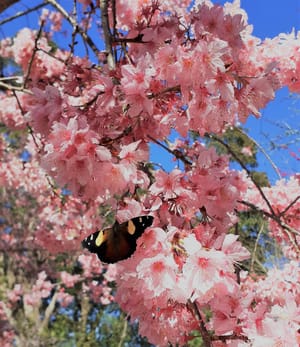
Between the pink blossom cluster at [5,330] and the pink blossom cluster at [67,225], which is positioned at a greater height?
the pink blossom cluster at [67,225]

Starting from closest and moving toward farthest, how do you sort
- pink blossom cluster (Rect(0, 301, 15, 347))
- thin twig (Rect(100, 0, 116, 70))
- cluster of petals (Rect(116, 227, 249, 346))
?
cluster of petals (Rect(116, 227, 249, 346))
thin twig (Rect(100, 0, 116, 70))
pink blossom cluster (Rect(0, 301, 15, 347))

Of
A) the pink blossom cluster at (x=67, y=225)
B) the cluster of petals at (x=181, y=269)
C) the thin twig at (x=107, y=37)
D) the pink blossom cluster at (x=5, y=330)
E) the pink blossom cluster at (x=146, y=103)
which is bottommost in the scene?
the pink blossom cluster at (x=5, y=330)

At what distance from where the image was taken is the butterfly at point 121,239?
3.79ft

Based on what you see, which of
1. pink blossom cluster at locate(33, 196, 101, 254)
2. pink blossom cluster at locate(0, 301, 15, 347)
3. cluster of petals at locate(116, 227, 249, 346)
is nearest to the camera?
cluster of petals at locate(116, 227, 249, 346)

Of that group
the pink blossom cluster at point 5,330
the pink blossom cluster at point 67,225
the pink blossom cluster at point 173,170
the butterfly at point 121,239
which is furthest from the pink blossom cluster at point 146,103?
the pink blossom cluster at point 5,330

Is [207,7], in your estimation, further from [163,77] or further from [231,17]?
[163,77]

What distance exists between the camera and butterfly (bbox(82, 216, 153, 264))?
116 centimetres

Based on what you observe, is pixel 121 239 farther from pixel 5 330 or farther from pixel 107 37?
pixel 5 330

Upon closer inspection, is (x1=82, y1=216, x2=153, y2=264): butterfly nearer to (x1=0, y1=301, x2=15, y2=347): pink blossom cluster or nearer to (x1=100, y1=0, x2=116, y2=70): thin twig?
(x1=100, y1=0, x2=116, y2=70): thin twig

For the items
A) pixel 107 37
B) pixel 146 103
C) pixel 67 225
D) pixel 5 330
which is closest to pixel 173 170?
pixel 146 103

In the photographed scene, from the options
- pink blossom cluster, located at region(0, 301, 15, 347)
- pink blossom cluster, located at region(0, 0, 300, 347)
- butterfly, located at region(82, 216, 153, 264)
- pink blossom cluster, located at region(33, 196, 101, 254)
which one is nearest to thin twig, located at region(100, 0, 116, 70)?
pink blossom cluster, located at region(0, 0, 300, 347)

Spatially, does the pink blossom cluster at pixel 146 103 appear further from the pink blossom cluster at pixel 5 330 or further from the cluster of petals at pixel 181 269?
the pink blossom cluster at pixel 5 330

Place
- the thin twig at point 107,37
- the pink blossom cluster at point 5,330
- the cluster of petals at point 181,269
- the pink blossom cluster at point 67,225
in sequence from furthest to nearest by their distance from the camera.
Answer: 1. the pink blossom cluster at point 5,330
2. the pink blossom cluster at point 67,225
3. the thin twig at point 107,37
4. the cluster of petals at point 181,269

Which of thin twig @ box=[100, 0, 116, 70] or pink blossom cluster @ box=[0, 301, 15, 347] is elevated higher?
thin twig @ box=[100, 0, 116, 70]
